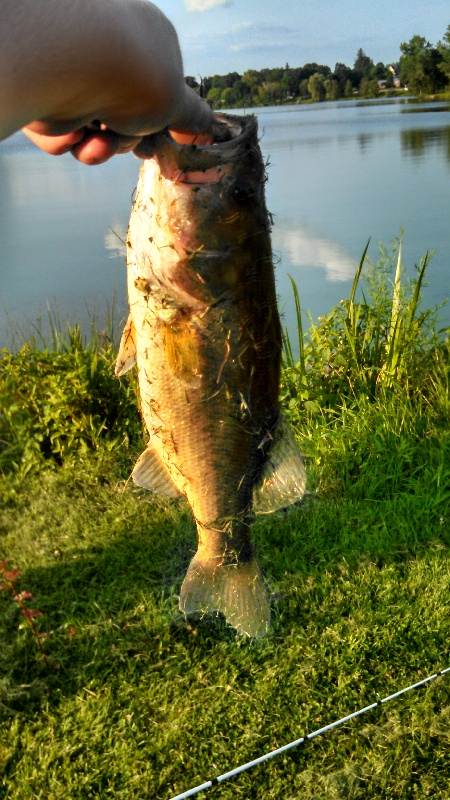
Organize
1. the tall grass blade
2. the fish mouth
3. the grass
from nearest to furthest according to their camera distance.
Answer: the fish mouth, the grass, the tall grass blade

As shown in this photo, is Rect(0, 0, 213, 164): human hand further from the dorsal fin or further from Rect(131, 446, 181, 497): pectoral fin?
Rect(131, 446, 181, 497): pectoral fin

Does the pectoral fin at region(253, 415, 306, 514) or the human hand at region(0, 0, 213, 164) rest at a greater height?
the human hand at region(0, 0, 213, 164)

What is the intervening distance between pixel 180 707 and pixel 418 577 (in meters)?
1.51

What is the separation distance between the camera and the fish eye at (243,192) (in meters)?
1.91

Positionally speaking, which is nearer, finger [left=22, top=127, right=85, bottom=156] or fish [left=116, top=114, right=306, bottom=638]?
finger [left=22, top=127, right=85, bottom=156]

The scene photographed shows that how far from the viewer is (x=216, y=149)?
183 centimetres

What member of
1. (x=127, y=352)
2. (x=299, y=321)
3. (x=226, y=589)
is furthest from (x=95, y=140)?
(x=299, y=321)

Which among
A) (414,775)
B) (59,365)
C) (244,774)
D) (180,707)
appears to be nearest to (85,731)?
(180,707)

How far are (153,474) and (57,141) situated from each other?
4.69 ft

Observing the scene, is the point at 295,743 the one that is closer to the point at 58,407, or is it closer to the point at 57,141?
the point at 57,141

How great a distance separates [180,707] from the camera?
131 inches

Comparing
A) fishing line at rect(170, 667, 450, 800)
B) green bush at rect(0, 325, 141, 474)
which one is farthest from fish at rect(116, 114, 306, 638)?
green bush at rect(0, 325, 141, 474)

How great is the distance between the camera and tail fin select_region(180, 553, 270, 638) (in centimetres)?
292

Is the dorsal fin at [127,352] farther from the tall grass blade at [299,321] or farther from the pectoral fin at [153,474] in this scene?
the tall grass blade at [299,321]
